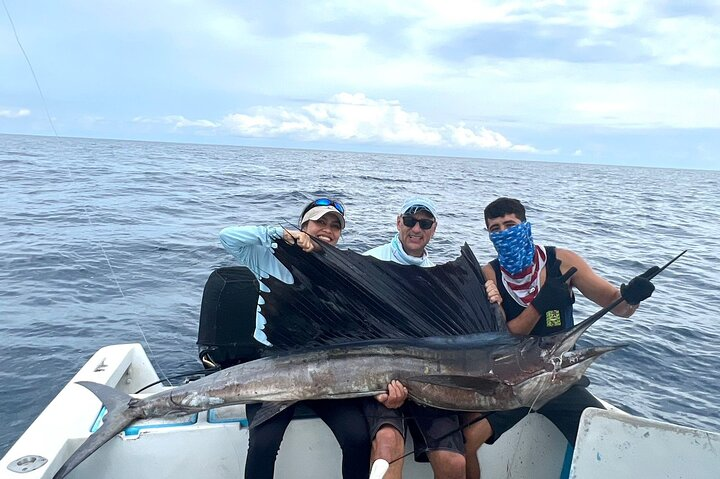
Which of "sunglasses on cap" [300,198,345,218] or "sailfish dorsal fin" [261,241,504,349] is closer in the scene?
"sailfish dorsal fin" [261,241,504,349]

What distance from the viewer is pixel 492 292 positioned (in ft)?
7.22

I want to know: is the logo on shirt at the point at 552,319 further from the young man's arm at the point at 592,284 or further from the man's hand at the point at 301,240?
the man's hand at the point at 301,240

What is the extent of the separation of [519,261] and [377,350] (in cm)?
74

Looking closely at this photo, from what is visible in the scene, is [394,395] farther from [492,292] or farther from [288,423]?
[492,292]

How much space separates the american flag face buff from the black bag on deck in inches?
41.9

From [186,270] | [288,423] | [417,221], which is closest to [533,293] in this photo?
[417,221]

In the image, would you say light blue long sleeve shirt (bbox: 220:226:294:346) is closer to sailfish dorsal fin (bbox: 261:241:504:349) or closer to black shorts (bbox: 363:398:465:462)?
sailfish dorsal fin (bbox: 261:241:504:349)

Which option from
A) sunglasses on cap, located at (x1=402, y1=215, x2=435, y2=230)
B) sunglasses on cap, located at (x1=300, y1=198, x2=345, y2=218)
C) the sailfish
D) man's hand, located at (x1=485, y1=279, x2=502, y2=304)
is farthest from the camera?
sunglasses on cap, located at (x1=402, y1=215, x2=435, y2=230)

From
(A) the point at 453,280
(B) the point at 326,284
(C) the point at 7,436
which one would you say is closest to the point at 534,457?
(A) the point at 453,280

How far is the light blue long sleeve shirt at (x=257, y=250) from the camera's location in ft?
7.46

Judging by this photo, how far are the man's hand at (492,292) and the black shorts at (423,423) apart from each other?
458 mm

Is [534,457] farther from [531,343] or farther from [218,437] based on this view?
[218,437]

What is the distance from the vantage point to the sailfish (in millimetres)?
1873

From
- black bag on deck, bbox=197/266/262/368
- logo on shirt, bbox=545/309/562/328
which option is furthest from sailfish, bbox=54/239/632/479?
black bag on deck, bbox=197/266/262/368
